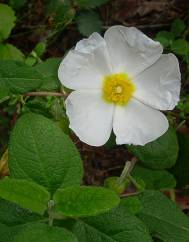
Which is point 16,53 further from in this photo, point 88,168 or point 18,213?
point 18,213

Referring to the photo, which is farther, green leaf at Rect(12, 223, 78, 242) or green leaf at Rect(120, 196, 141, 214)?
green leaf at Rect(120, 196, 141, 214)

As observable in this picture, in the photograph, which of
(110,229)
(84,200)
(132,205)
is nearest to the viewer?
(84,200)

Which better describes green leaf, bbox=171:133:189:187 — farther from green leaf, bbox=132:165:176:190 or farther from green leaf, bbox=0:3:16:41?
green leaf, bbox=0:3:16:41

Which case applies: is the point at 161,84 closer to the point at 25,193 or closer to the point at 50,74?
the point at 50,74

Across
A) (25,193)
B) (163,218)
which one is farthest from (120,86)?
(25,193)

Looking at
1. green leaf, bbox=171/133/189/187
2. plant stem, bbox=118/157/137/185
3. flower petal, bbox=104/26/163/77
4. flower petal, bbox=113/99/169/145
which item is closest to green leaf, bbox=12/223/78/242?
flower petal, bbox=113/99/169/145
